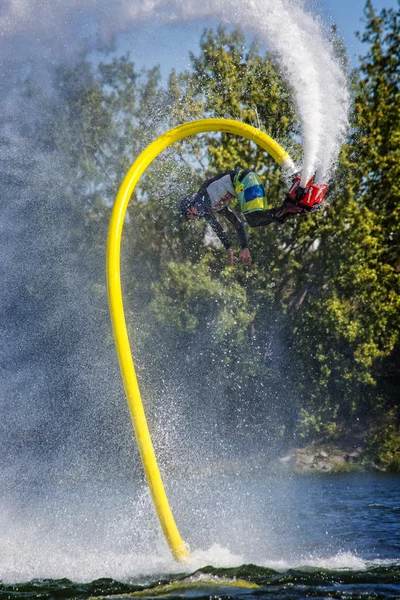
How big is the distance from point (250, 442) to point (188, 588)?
14.7 m

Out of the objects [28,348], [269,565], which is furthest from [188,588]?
[28,348]

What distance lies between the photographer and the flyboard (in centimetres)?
1059

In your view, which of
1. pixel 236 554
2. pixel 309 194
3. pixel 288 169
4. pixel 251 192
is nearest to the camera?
pixel 309 194

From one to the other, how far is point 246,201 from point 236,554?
573 centimetres

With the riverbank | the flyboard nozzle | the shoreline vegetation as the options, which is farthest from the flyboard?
the riverbank

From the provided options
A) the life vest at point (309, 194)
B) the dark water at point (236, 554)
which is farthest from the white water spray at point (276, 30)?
the dark water at point (236, 554)

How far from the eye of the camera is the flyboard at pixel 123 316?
34.7ft

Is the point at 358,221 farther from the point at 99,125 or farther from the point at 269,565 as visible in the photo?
the point at 269,565

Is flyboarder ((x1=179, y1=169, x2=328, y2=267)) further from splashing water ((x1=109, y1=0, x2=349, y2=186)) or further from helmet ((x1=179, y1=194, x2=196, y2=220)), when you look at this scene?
splashing water ((x1=109, y1=0, x2=349, y2=186))

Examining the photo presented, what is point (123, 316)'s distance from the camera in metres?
11.0

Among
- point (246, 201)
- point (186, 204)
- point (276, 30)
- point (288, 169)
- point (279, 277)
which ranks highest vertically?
point (279, 277)

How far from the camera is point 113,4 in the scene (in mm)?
13469

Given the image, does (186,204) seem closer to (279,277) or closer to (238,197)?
(238,197)

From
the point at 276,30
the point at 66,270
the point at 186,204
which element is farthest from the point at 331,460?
the point at 276,30
